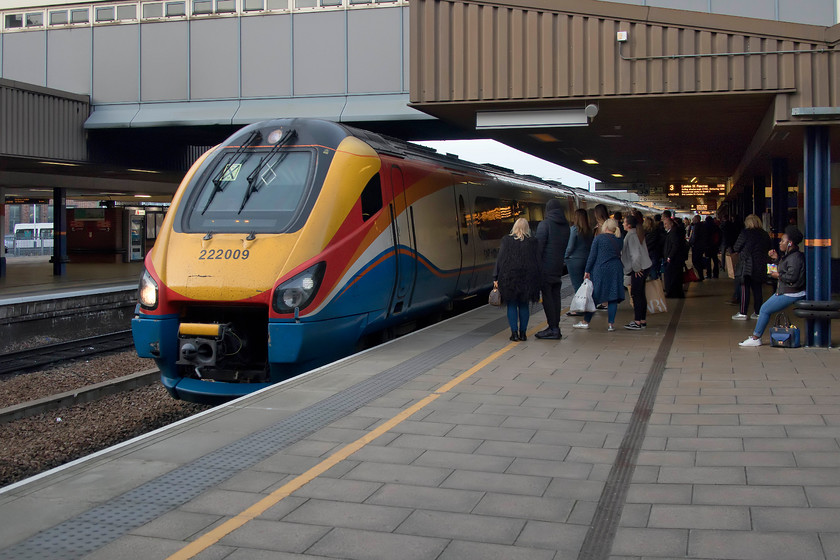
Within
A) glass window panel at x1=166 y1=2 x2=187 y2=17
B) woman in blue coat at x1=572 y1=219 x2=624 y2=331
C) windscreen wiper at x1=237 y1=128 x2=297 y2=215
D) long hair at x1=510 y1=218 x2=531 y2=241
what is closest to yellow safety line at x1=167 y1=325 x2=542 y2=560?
long hair at x1=510 y1=218 x2=531 y2=241

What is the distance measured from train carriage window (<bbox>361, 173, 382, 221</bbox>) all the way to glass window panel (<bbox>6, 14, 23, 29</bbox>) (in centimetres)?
1731

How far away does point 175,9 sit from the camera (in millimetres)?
21500

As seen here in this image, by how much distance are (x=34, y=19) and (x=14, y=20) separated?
2.14ft

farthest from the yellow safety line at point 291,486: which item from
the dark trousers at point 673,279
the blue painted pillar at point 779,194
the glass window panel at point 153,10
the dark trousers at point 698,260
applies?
the glass window panel at point 153,10

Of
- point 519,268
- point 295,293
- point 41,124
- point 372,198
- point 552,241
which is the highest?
point 41,124

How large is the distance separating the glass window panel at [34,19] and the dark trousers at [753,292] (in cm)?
1917

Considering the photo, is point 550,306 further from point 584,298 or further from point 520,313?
point 584,298

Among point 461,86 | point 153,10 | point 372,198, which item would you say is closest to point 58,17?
point 153,10

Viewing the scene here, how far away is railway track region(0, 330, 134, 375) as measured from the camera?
44.0ft

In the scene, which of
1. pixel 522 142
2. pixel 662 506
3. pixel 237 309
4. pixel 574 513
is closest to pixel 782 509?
pixel 662 506

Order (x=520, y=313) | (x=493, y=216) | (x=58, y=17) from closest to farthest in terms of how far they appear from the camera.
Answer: (x=520, y=313) → (x=493, y=216) → (x=58, y=17)

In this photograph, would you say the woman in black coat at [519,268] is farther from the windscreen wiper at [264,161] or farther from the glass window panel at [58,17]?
the glass window panel at [58,17]

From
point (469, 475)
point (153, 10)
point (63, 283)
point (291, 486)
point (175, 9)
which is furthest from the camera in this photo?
point (63, 283)

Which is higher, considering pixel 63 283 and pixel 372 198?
pixel 372 198
